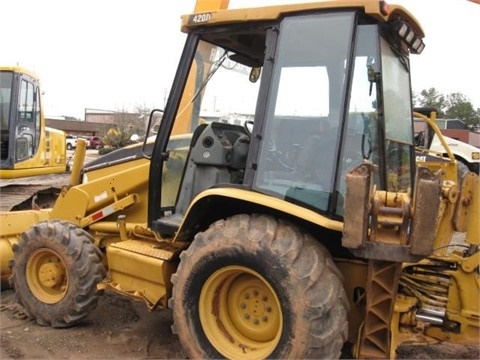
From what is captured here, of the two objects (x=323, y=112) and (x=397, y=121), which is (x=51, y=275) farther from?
(x=397, y=121)

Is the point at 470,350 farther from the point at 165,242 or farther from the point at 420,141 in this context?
the point at 420,141

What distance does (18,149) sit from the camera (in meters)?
9.31

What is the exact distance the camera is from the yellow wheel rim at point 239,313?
3180 millimetres

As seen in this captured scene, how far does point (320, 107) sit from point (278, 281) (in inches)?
43.5

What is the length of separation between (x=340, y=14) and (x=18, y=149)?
Result: 7.75m

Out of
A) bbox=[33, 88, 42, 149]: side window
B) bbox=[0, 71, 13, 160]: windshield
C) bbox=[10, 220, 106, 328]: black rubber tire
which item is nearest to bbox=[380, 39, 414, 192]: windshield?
bbox=[10, 220, 106, 328]: black rubber tire

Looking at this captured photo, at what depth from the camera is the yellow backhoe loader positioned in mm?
8852

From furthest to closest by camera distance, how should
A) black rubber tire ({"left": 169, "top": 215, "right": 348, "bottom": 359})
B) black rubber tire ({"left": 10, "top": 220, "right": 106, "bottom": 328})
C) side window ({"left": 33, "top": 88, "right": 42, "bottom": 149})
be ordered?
side window ({"left": 33, "top": 88, "right": 42, "bottom": 149}) < black rubber tire ({"left": 10, "top": 220, "right": 106, "bottom": 328}) < black rubber tire ({"left": 169, "top": 215, "right": 348, "bottom": 359})

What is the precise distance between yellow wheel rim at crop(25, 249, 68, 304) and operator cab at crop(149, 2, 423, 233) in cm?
160

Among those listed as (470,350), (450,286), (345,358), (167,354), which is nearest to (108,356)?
(167,354)

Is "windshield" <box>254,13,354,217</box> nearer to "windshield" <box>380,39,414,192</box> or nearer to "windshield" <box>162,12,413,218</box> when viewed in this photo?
"windshield" <box>162,12,413,218</box>

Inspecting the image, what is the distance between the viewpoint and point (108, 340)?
13.0ft

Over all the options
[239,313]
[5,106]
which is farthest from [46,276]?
[5,106]

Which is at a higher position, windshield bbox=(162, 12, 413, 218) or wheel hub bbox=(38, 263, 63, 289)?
windshield bbox=(162, 12, 413, 218)
